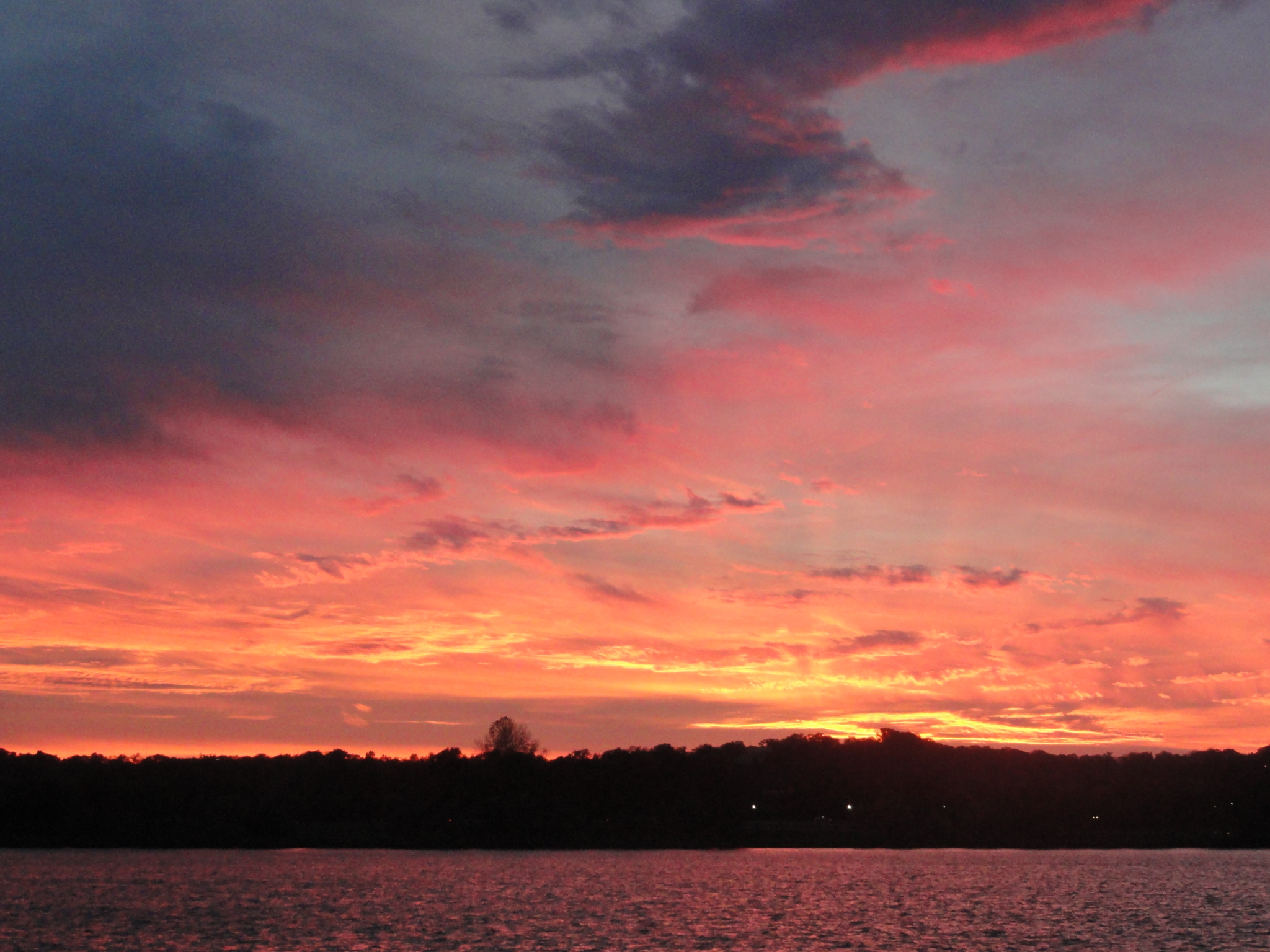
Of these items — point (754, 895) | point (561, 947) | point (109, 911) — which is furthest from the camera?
point (754, 895)

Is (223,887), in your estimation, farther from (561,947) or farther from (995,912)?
(995,912)

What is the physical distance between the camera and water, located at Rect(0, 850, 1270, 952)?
315 feet

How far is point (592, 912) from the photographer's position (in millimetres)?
123000

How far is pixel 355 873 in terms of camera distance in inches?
7623

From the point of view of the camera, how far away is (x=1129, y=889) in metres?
174

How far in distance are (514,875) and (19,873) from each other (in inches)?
2983

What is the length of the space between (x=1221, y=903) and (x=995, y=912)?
36762 mm

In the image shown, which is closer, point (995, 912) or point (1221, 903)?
point (995, 912)

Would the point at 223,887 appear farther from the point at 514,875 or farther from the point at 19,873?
the point at 514,875

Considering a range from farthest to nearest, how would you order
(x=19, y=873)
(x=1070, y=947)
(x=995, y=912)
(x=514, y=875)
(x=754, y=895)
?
(x=514, y=875)
(x=19, y=873)
(x=754, y=895)
(x=995, y=912)
(x=1070, y=947)

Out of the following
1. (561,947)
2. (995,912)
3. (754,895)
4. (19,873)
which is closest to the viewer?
(561,947)

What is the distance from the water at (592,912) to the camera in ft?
315

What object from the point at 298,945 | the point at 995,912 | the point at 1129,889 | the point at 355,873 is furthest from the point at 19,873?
the point at 1129,889

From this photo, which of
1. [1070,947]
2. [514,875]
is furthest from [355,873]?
[1070,947]
